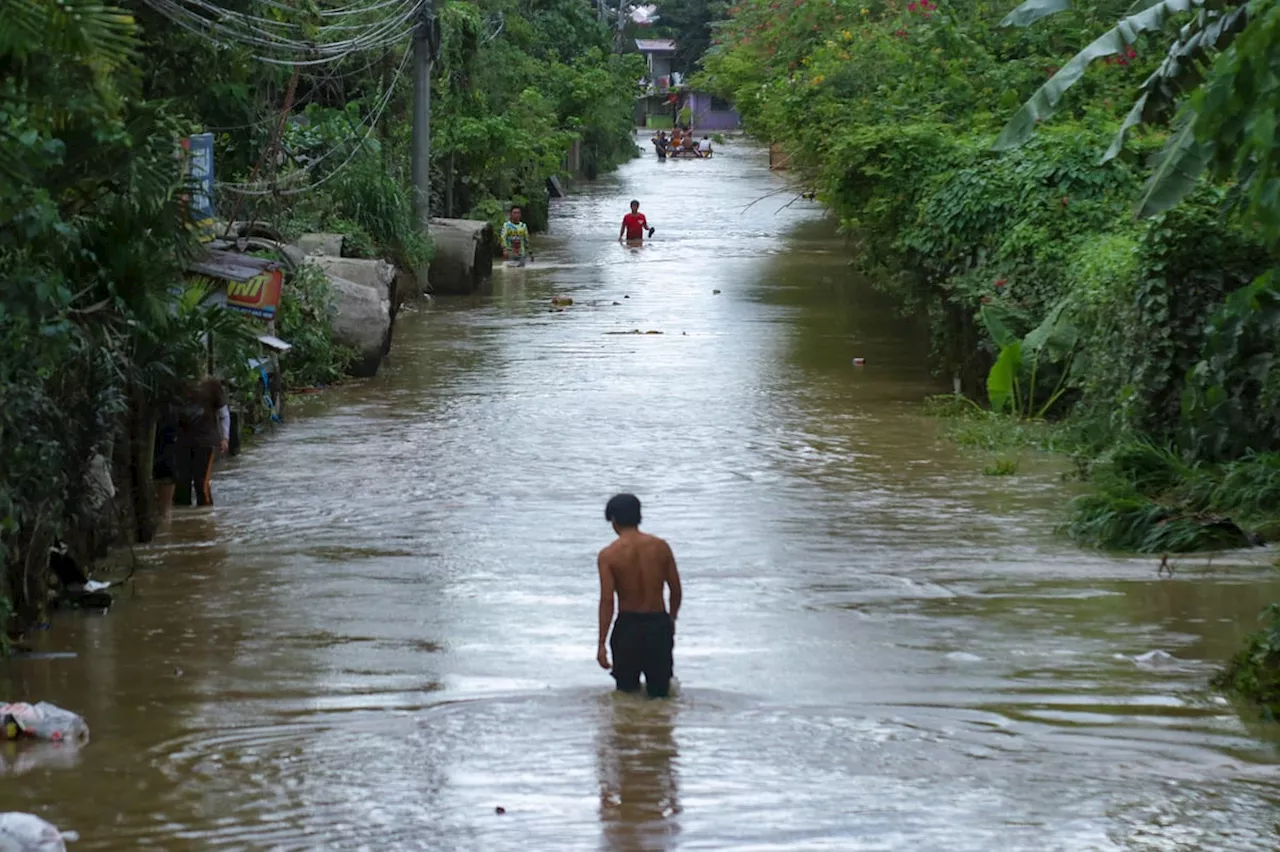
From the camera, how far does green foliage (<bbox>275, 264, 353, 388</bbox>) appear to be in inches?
762

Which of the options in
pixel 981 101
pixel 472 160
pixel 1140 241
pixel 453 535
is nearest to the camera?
pixel 453 535

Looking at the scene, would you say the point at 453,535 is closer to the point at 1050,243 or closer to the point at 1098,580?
the point at 1098,580

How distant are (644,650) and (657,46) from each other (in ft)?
366

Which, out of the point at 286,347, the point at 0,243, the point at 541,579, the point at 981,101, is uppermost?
the point at 981,101

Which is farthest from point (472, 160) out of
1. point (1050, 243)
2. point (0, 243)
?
point (0, 243)

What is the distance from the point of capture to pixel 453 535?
13211 mm

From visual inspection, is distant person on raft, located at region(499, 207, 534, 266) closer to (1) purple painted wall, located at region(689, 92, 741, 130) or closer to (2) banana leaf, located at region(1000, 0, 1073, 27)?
(2) banana leaf, located at region(1000, 0, 1073, 27)

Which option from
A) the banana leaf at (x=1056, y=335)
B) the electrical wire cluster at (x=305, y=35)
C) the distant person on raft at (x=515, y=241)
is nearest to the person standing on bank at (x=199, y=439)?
the electrical wire cluster at (x=305, y=35)

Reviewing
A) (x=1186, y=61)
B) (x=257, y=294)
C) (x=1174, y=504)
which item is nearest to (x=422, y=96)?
(x=257, y=294)

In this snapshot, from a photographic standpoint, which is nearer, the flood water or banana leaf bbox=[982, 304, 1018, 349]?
the flood water

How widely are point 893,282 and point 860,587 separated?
11.8 metres

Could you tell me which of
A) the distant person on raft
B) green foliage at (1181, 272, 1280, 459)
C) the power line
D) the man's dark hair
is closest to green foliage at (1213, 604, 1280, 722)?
the man's dark hair

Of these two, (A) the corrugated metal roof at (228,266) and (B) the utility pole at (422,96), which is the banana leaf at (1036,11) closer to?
(A) the corrugated metal roof at (228,266)

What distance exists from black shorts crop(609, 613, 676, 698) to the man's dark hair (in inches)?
Result: 17.1
